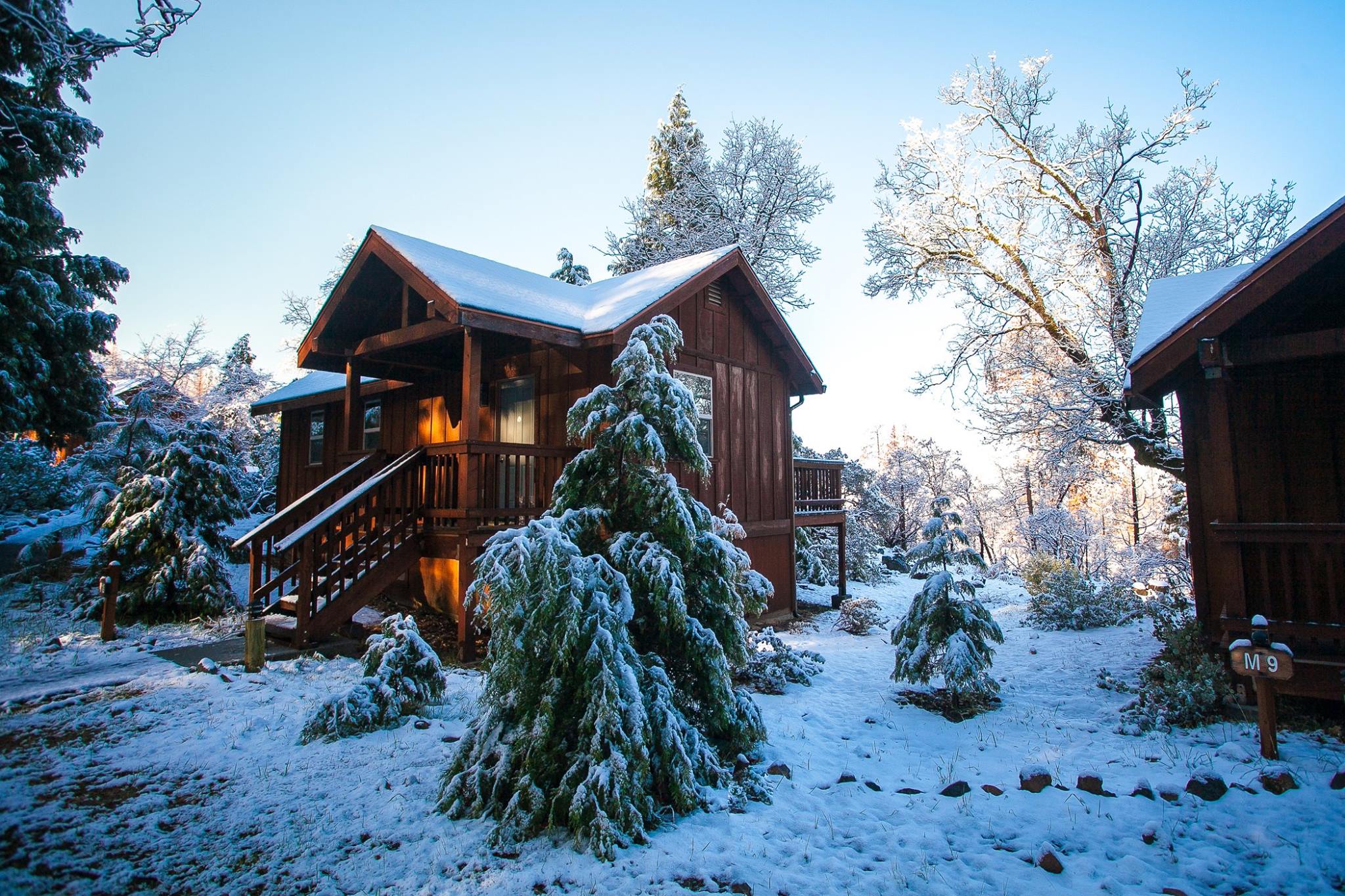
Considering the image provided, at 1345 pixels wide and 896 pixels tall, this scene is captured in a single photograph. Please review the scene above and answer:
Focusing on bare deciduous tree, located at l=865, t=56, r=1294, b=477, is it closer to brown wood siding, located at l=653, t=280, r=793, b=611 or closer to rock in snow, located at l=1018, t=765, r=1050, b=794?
brown wood siding, located at l=653, t=280, r=793, b=611

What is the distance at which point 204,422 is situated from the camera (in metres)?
12.2

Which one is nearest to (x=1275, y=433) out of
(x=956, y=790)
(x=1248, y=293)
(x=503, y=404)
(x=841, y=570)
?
(x=1248, y=293)

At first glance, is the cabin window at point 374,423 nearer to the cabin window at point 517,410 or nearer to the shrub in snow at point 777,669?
the cabin window at point 517,410

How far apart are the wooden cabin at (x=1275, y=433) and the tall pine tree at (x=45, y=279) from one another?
16.3 m

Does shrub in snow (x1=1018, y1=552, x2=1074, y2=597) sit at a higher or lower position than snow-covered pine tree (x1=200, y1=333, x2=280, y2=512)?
lower

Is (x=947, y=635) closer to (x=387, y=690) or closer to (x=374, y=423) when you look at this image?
(x=387, y=690)

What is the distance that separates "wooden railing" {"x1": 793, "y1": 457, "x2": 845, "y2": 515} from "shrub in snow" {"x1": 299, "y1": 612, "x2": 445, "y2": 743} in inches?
333

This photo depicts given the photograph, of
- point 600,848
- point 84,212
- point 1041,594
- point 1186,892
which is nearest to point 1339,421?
point 1186,892

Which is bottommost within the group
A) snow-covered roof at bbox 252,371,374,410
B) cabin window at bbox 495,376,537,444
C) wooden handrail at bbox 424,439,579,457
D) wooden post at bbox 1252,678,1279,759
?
wooden post at bbox 1252,678,1279,759

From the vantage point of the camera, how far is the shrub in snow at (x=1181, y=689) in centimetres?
581

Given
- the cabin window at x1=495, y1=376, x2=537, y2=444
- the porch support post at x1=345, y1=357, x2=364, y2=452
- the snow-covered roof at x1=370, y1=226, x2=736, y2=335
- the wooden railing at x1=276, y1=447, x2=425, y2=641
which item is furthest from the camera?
the porch support post at x1=345, y1=357, x2=364, y2=452

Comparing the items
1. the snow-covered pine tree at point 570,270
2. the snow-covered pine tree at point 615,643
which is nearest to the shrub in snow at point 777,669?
the snow-covered pine tree at point 615,643

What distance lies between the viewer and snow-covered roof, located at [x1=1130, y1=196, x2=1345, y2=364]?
5.83 metres

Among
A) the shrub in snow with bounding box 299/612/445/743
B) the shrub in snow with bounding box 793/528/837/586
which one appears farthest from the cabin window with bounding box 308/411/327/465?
the shrub in snow with bounding box 793/528/837/586
